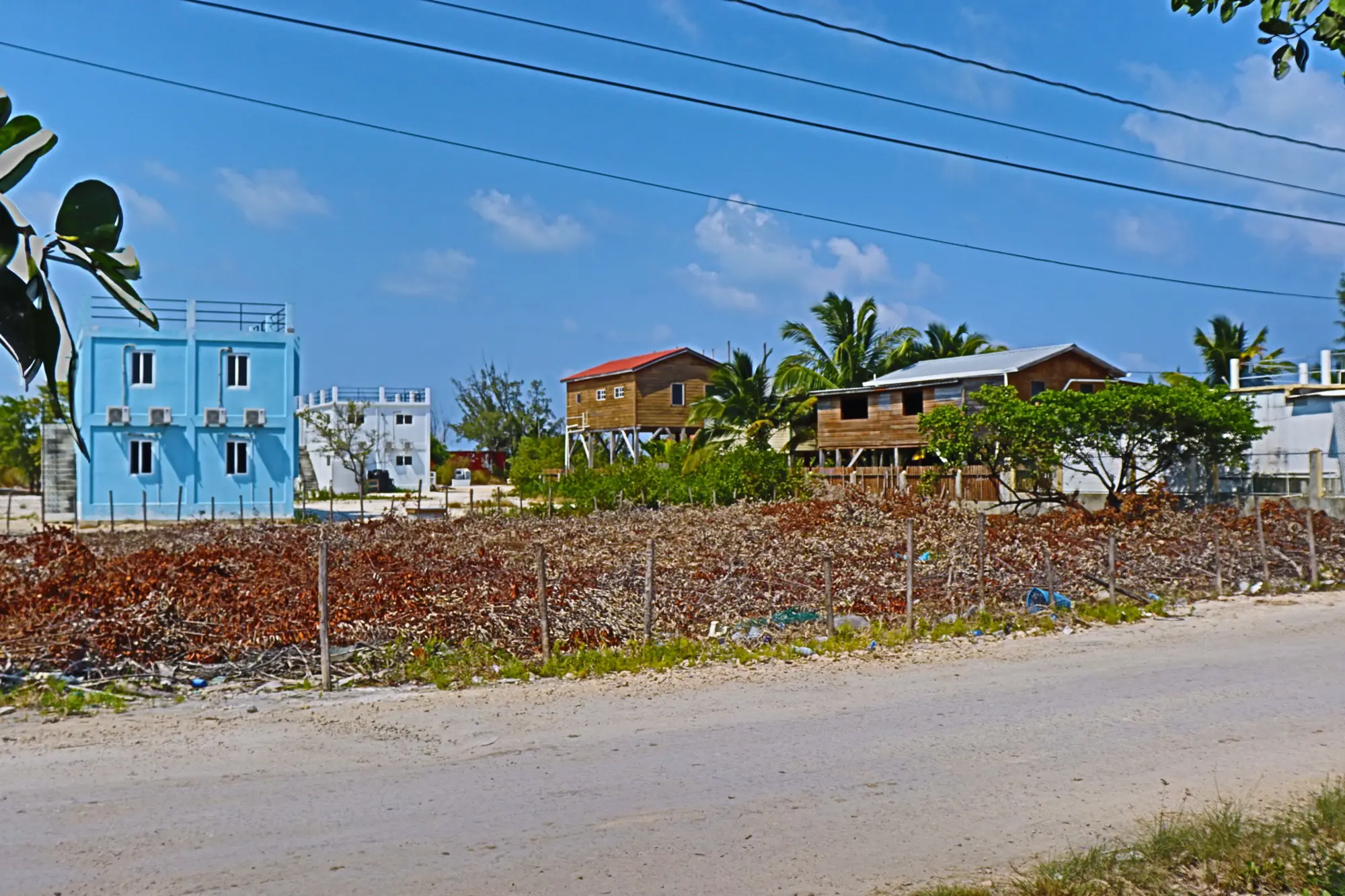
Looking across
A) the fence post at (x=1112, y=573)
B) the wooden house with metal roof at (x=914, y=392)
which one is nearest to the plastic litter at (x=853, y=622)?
the fence post at (x=1112, y=573)

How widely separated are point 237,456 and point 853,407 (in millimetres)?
21283

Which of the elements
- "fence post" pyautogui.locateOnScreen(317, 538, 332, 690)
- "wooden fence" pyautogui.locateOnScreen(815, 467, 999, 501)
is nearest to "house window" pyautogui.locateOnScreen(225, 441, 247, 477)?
"wooden fence" pyautogui.locateOnScreen(815, 467, 999, 501)

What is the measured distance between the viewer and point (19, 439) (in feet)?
173

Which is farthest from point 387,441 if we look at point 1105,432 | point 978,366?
point 1105,432

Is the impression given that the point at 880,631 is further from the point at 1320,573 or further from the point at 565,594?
the point at 1320,573

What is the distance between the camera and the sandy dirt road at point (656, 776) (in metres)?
6.02

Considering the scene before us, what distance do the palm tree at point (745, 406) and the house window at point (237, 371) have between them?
16043mm

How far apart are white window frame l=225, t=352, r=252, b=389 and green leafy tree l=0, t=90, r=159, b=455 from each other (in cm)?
3819

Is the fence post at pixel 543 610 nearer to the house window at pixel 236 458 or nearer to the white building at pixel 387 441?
the house window at pixel 236 458

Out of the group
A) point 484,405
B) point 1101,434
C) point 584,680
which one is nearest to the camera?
point 584,680

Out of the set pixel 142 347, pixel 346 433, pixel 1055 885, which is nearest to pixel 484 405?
pixel 346 433

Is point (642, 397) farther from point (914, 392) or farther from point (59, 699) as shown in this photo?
point (59, 699)

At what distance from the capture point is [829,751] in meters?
8.52

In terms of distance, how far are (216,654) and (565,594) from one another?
4198 mm
